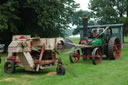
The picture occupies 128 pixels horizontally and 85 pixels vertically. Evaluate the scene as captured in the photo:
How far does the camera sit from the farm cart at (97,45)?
36.3 ft

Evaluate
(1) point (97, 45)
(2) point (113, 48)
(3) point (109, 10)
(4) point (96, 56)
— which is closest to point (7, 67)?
(4) point (96, 56)

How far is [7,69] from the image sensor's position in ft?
27.7

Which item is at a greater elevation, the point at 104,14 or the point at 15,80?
the point at 104,14

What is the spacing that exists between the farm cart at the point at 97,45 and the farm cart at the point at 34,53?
94.4 inches

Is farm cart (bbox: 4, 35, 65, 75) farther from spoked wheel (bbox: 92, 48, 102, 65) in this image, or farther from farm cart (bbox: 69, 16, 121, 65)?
farm cart (bbox: 69, 16, 121, 65)

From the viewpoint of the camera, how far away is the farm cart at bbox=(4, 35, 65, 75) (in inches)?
287

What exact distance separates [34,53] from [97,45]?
4121 mm

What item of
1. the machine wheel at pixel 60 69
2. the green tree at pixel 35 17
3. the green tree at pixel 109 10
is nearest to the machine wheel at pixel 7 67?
the machine wheel at pixel 60 69

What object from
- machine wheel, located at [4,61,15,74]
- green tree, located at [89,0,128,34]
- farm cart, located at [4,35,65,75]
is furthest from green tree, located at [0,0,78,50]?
green tree, located at [89,0,128,34]

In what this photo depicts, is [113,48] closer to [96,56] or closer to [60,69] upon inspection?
[96,56]

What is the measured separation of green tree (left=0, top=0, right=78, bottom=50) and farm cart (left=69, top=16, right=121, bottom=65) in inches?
240

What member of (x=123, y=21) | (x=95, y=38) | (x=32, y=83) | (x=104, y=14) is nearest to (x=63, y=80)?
(x=32, y=83)

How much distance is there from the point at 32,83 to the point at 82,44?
516 centimetres

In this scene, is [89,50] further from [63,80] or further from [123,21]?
[123,21]
